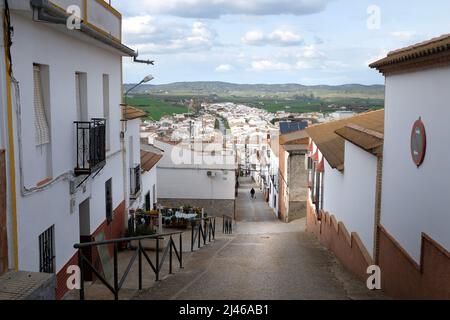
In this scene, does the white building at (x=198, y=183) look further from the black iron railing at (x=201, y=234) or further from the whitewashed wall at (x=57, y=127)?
the whitewashed wall at (x=57, y=127)

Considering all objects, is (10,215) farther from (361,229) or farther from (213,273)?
(361,229)

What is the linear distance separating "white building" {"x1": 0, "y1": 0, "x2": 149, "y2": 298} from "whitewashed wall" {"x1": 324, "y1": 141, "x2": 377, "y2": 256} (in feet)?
18.3

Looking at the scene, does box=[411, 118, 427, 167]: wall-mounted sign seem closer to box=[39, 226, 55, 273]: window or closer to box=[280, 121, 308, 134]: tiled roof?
box=[39, 226, 55, 273]: window

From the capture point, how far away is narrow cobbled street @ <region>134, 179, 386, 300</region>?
8.73 m

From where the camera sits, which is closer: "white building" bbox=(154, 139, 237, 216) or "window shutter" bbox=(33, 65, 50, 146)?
"window shutter" bbox=(33, 65, 50, 146)

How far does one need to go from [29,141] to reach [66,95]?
234 centimetres

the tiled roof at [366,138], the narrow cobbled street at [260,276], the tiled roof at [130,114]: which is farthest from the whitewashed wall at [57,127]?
the tiled roof at [366,138]

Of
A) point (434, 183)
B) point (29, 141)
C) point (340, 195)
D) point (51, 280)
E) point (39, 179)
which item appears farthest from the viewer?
point (340, 195)

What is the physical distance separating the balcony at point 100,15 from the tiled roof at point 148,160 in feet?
24.8

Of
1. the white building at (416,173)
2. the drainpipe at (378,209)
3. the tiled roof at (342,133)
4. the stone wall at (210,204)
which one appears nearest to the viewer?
the white building at (416,173)

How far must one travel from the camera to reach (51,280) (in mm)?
5613

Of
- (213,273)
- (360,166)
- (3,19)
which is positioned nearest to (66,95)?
(3,19)

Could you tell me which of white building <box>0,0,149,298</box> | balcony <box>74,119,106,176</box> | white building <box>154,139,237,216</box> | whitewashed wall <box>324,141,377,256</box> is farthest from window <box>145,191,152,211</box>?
balcony <box>74,119,106,176</box>

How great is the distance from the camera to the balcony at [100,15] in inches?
424
